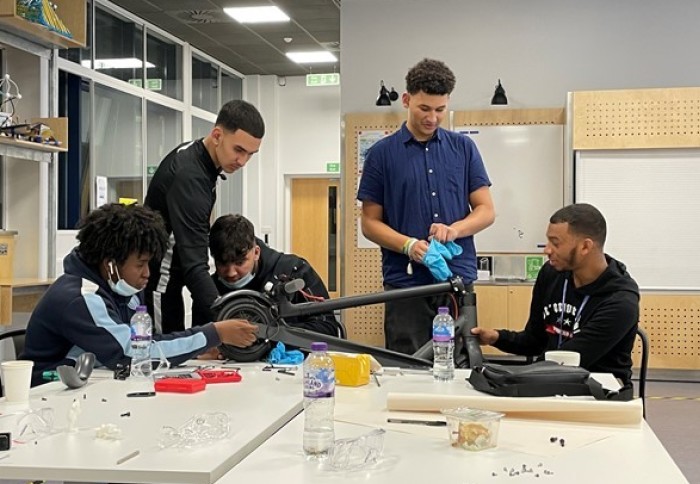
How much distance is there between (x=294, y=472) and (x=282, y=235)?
32.4 ft

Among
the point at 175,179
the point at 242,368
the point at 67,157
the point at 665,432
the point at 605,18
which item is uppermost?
the point at 605,18

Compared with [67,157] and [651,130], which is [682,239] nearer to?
[651,130]

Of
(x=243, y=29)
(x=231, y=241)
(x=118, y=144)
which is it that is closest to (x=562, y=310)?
(x=231, y=241)

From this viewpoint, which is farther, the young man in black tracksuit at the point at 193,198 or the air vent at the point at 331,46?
the air vent at the point at 331,46

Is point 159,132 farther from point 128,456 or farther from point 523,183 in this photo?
point 128,456

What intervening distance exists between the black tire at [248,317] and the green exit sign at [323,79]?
8346mm

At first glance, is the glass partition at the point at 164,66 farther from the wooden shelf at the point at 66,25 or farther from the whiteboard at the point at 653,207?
the whiteboard at the point at 653,207

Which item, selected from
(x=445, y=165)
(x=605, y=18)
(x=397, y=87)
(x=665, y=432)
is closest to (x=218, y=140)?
(x=445, y=165)

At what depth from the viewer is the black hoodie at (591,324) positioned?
2604 millimetres

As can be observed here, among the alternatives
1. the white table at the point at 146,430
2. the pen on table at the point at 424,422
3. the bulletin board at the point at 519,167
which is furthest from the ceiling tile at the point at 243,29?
the pen on table at the point at 424,422

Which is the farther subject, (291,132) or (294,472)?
(291,132)

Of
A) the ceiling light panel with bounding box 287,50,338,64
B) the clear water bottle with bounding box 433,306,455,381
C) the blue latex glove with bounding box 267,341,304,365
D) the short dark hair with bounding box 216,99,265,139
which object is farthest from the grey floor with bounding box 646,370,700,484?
the ceiling light panel with bounding box 287,50,338,64

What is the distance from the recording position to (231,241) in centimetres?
293

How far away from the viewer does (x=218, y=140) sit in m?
2.90
